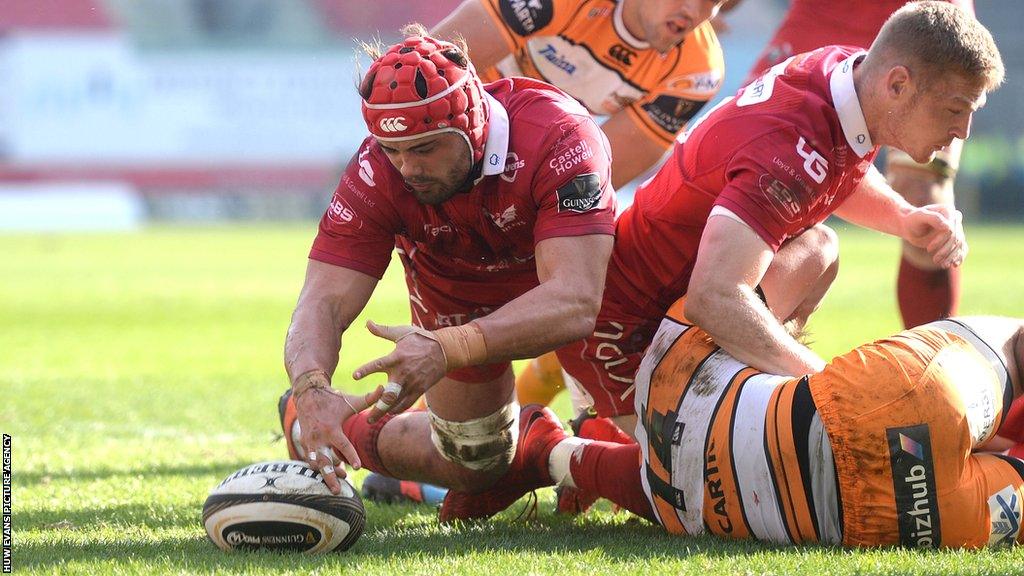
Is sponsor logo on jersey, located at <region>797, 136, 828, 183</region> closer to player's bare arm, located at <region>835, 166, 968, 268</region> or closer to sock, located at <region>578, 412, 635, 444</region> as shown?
player's bare arm, located at <region>835, 166, 968, 268</region>

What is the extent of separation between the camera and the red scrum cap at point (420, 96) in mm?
3668

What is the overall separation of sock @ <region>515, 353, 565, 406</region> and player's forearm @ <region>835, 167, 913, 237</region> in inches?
58.2

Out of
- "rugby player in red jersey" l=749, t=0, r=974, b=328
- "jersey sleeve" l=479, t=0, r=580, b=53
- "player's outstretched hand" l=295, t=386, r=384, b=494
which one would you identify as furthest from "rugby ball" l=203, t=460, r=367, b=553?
"rugby player in red jersey" l=749, t=0, r=974, b=328

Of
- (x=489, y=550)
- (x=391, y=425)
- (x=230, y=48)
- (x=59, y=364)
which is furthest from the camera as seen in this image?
(x=230, y=48)

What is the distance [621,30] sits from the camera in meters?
5.89

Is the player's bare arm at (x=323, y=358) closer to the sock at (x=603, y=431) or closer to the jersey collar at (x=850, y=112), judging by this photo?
the sock at (x=603, y=431)

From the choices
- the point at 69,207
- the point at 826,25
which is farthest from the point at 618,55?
the point at 69,207

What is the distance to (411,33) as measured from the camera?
413 centimetres

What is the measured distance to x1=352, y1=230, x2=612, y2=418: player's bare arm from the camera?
134 inches

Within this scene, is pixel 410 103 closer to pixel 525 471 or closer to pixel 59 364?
pixel 525 471

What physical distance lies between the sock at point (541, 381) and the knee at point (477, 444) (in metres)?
0.84

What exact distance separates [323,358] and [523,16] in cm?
226

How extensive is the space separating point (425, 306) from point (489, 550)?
128cm

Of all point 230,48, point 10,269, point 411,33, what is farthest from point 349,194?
point 230,48
